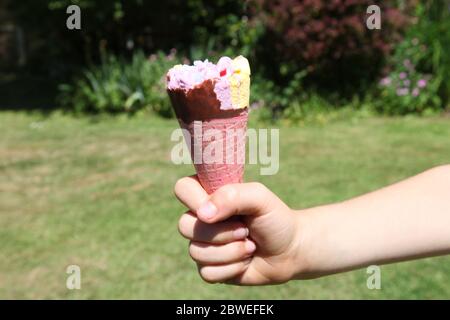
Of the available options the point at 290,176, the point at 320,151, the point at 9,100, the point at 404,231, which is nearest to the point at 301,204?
the point at 290,176

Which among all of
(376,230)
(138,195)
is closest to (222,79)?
(376,230)

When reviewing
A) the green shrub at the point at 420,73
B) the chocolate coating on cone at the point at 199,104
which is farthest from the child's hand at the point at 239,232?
the green shrub at the point at 420,73

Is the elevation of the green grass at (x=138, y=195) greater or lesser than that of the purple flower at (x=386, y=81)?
lesser

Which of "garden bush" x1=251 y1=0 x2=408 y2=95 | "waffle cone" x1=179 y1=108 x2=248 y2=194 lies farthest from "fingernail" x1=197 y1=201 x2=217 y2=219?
"garden bush" x1=251 y1=0 x2=408 y2=95

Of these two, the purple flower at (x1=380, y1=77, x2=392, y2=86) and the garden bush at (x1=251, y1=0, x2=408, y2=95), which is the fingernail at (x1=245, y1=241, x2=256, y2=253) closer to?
the garden bush at (x1=251, y1=0, x2=408, y2=95)

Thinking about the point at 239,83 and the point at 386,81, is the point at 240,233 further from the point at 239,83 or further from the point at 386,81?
the point at 386,81

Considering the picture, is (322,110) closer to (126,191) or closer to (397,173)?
(397,173)

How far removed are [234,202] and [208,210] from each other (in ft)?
0.20

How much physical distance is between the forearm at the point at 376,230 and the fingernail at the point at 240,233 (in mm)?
191

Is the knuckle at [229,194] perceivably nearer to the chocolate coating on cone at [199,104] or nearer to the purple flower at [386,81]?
the chocolate coating on cone at [199,104]

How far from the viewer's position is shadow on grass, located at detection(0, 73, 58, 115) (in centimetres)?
1092

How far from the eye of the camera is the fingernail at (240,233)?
1373 millimetres
